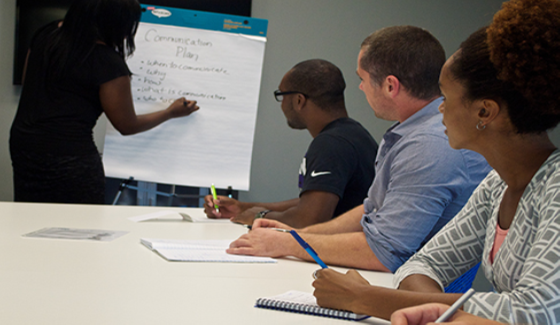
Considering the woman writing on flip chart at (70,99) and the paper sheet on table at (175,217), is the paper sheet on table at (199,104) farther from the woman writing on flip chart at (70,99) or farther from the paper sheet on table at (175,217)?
the paper sheet on table at (175,217)

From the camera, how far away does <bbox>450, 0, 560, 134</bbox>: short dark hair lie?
32.2 inches

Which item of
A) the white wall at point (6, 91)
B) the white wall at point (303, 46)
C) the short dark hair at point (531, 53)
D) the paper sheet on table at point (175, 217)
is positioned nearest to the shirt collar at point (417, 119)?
the short dark hair at point (531, 53)

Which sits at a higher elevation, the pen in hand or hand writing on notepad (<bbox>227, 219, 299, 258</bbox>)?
the pen in hand

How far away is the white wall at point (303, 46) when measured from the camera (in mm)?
3682

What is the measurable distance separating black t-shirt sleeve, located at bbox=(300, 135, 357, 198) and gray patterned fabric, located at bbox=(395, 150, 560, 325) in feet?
2.47

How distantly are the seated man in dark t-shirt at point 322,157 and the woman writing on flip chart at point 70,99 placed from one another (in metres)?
0.67

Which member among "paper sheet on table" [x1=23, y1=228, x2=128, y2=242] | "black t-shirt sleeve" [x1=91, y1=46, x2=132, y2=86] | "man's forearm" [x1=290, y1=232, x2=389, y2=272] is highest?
"black t-shirt sleeve" [x1=91, y1=46, x2=132, y2=86]

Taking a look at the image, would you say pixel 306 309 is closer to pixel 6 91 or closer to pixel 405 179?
pixel 405 179

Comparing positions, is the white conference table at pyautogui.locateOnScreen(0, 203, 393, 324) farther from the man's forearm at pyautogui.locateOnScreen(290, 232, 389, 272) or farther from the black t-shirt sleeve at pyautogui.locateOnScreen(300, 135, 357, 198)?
the black t-shirt sleeve at pyautogui.locateOnScreen(300, 135, 357, 198)

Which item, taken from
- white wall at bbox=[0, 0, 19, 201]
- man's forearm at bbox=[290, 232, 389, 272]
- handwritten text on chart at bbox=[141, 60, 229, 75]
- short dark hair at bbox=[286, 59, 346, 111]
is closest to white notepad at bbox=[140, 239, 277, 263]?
man's forearm at bbox=[290, 232, 389, 272]

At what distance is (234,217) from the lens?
2092mm

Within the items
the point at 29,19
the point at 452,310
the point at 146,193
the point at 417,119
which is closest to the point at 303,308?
the point at 452,310

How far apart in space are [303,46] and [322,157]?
2.04 metres

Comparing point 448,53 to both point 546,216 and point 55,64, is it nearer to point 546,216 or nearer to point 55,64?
point 55,64
